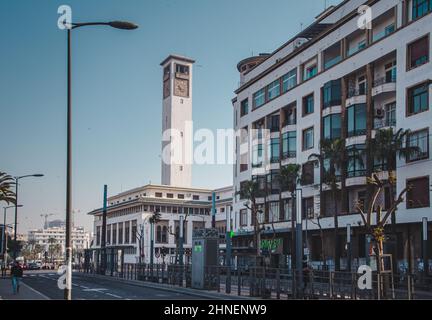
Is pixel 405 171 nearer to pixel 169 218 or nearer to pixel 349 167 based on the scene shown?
pixel 349 167

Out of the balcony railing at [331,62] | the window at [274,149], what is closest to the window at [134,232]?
the window at [274,149]

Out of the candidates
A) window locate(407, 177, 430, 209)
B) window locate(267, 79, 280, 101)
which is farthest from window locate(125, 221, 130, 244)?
window locate(407, 177, 430, 209)

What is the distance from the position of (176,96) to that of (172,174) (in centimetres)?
1711

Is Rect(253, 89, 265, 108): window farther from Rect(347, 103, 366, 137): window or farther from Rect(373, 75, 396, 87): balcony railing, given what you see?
Rect(373, 75, 396, 87): balcony railing

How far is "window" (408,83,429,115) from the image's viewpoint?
4516 centimetres

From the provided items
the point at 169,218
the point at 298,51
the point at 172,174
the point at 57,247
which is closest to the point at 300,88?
the point at 298,51

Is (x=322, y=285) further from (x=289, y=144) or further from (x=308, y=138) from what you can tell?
(x=289, y=144)

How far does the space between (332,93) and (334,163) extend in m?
8.06

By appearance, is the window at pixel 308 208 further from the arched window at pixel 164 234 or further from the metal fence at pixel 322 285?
the arched window at pixel 164 234

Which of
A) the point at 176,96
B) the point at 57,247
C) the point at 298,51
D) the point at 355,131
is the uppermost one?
the point at 176,96

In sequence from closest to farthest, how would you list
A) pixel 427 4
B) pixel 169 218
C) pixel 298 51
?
pixel 427 4 → pixel 298 51 → pixel 169 218

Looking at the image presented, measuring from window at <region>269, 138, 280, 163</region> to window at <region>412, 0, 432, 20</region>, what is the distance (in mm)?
24997
